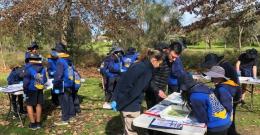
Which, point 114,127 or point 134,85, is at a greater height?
point 134,85

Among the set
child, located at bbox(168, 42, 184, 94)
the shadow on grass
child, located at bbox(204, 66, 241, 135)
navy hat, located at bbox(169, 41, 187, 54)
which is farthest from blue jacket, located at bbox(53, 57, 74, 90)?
child, located at bbox(204, 66, 241, 135)

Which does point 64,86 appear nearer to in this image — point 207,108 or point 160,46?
point 160,46

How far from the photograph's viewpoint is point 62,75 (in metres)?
8.62

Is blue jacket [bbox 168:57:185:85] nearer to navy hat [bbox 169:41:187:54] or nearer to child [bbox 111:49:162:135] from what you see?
navy hat [bbox 169:41:187:54]

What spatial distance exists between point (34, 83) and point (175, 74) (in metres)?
2.99

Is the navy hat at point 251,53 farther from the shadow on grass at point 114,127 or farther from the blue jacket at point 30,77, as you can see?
the blue jacket at point 30,77

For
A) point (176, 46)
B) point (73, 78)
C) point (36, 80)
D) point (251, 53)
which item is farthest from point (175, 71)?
point (251, 53)

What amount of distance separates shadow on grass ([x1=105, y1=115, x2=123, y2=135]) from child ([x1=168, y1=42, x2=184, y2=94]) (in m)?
1.43

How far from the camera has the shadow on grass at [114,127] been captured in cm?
837

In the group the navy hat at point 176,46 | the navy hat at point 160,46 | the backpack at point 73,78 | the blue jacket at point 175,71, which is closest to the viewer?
the navy hat at point 160,46

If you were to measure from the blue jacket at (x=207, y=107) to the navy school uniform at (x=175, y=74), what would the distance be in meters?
2.48

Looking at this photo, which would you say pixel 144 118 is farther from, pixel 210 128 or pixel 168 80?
pixel 168 80

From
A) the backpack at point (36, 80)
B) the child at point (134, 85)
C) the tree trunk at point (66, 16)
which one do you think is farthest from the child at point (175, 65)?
the tree trunk at point (66, 16)

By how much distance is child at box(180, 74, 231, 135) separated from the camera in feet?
15.4
